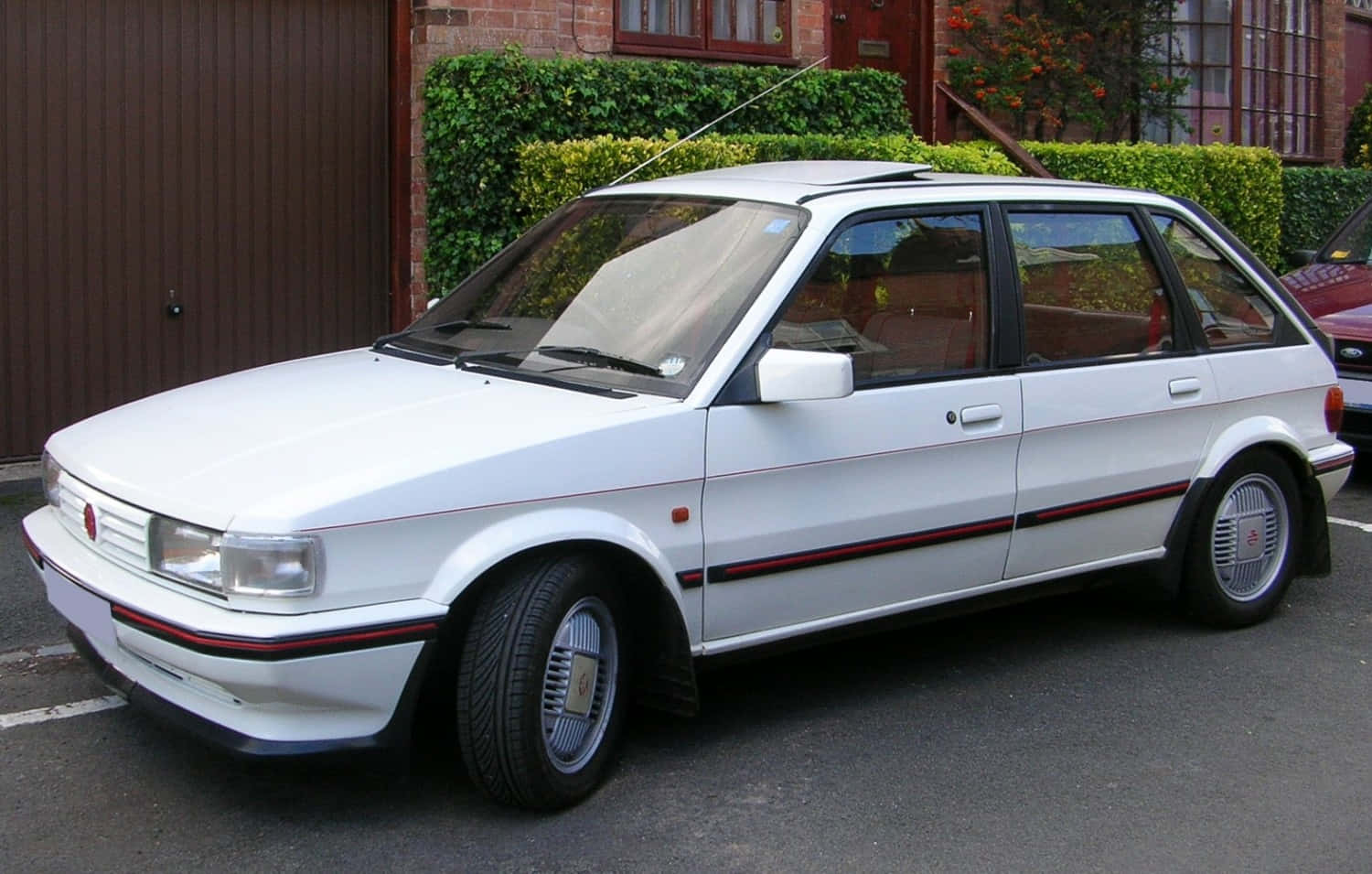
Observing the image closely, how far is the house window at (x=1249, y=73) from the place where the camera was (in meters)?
14.8

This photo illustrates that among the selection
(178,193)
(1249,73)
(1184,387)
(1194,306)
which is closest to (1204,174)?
(1249,73)

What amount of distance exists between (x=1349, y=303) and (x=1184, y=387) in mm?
3741

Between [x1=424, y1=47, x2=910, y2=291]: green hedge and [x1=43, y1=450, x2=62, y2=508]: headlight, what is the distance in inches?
202

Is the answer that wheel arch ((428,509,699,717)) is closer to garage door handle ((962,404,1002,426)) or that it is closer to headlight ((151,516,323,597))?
headlight ((151,516,323,597))

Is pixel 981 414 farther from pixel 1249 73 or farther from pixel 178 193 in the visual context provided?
pixel 1249 73

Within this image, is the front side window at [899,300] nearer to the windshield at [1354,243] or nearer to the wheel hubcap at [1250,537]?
the wheel hubcap at [1250,537]

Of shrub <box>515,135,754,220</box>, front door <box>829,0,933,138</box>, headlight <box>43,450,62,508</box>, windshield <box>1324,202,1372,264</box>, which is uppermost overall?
front door <box>829,0,933,138</box>

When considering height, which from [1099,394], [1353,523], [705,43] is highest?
[705,43]

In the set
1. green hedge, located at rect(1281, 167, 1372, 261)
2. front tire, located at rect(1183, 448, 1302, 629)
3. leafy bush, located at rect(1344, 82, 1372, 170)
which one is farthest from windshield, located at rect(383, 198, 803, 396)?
leafy bush, located at rect(1344, 82, 1372, 170)

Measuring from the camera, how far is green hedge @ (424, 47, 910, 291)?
31.7 feet

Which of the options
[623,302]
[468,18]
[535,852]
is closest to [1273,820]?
[535,852]

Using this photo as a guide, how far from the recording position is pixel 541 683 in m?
4.09

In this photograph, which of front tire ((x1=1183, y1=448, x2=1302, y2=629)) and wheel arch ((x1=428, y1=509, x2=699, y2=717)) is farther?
front tire ((x1=1183, y1=448, x2=1302, y2=629))

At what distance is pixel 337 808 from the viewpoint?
430cm
